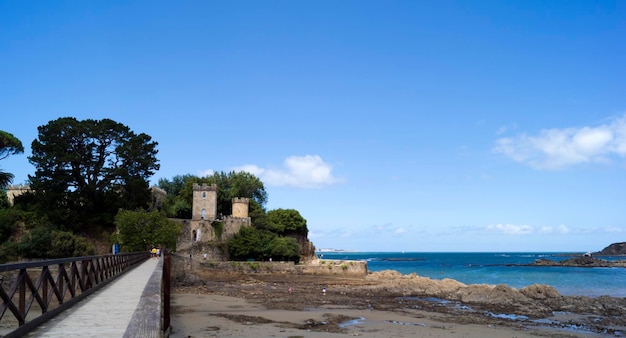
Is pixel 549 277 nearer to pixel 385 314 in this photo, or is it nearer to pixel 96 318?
pixel 385 314

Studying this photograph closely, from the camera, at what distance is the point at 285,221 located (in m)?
57.1

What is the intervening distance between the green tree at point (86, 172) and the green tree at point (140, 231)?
22.9ft

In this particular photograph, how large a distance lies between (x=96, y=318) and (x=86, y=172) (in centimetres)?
4131

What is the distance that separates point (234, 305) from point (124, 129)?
1119 inches

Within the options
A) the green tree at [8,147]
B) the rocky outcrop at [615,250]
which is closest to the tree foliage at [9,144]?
the green tree at [8,147]

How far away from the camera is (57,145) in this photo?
4494 cm

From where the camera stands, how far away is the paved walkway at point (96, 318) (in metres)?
6.74

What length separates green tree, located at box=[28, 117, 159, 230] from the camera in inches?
1730

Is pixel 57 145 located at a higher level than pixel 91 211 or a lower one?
higher

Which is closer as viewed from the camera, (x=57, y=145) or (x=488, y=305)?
(x=488, y=305)

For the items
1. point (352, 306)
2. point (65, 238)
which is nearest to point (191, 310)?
point (352, 306)

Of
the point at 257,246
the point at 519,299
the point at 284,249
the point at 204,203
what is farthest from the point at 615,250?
the point at 519,299

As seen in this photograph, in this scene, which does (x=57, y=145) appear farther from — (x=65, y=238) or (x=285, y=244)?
(x=285, y=244)

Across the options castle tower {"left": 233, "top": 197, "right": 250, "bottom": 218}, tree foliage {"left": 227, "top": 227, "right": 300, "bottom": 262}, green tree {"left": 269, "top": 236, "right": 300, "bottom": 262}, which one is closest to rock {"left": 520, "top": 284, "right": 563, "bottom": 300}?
green tree {"left": 269, "top": 236, "right": 300, "bottom": 262}
